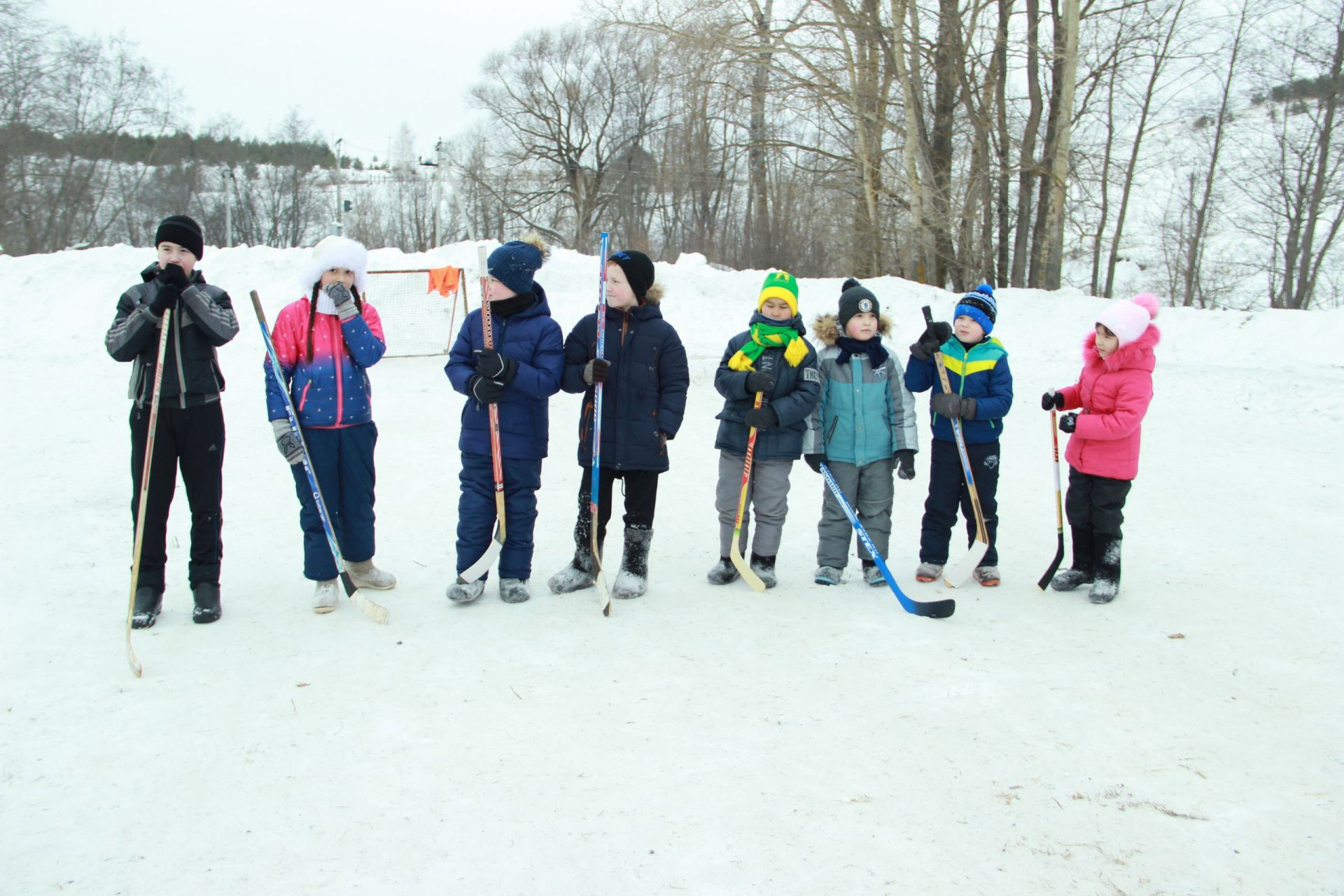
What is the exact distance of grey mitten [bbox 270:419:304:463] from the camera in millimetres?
4219

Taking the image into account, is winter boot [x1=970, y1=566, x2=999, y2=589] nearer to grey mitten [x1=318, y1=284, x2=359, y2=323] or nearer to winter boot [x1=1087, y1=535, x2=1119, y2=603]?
winter boot [x1=1087, y1=535, x2=1119, y2=603]

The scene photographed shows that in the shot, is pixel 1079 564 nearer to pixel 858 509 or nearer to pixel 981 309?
pixel 858 509

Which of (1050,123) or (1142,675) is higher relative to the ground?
(1050,123)

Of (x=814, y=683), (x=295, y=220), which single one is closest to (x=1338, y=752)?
(x=814, y=683)

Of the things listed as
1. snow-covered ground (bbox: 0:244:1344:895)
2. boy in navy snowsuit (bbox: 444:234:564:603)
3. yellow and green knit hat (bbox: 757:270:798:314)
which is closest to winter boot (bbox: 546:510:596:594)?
snow-covered ground (bbox: 0:244:1344:895)

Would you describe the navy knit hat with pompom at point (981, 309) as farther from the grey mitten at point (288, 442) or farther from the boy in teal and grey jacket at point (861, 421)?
the grey mitten at point (288, 442)

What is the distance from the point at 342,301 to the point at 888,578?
304 centimetres

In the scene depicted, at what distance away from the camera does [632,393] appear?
460 cm

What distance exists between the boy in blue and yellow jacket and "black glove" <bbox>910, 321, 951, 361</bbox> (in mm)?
33

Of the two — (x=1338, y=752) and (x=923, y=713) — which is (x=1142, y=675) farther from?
(x=923, y=713)

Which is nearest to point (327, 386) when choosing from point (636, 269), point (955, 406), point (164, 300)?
point (164, 300)

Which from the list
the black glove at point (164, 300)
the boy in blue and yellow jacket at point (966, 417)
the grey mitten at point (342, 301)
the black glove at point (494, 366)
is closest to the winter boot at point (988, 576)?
the boy in blue and yellow jacket at point (966, 417)

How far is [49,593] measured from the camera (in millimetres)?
4477

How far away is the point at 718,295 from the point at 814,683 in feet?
43.0
